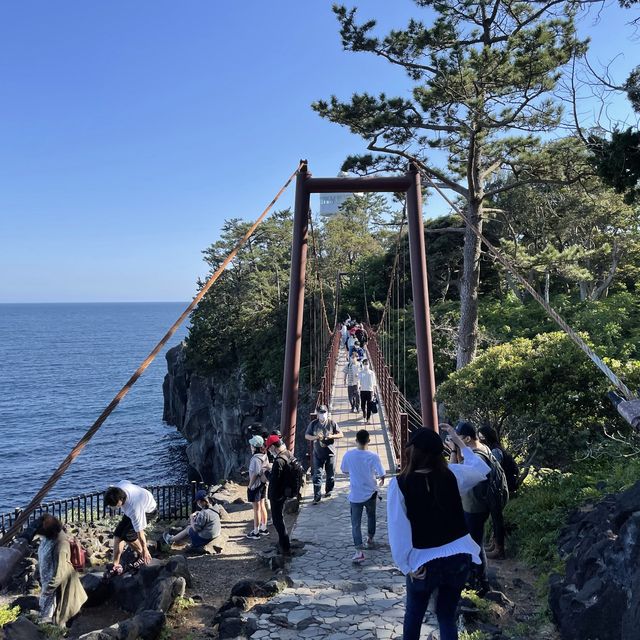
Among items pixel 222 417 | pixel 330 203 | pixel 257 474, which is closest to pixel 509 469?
pixel 257 474

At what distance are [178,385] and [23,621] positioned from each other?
105ft

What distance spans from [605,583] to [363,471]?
81.2 inches

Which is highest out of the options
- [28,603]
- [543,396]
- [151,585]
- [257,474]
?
[543,396]

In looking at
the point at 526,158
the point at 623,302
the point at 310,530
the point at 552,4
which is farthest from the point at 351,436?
the point at 623,302

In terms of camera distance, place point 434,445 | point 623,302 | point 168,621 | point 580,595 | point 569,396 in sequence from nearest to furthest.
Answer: point 434,445 < point 580,595 < point 168,621 < point 569,396 < point 623,302

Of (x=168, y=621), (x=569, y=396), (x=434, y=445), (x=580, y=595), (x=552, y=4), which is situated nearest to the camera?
(x=434, y=445)

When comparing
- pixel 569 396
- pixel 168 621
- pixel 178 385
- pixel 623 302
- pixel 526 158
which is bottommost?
pixel 178 385

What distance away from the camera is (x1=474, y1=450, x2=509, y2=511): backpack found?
152 inches

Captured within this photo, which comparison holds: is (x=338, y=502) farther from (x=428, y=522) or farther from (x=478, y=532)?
(x=428, y=522)

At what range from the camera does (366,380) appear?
10.1 metres

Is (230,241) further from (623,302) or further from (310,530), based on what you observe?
(310,530)

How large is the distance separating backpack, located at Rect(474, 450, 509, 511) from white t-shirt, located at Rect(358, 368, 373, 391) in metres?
5.86

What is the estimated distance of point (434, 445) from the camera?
95.9 inches

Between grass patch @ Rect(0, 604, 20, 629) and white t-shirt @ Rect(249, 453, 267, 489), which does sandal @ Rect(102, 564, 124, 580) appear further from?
white t-shirt @ Rect(249, 453, 267, 489)
